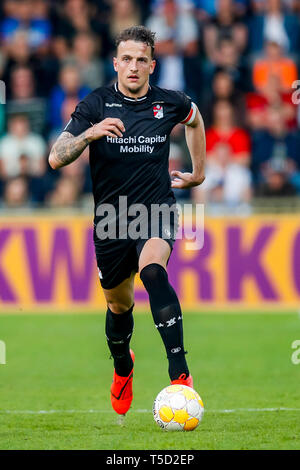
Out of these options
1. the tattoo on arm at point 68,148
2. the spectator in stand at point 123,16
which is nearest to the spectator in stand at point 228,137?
the spectator in stand at point 123,16

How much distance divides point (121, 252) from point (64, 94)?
32.3ft

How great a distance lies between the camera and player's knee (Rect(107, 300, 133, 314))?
7.46 meters

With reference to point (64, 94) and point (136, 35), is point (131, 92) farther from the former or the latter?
point (64, 94)

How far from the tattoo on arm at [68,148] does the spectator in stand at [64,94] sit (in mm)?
9764

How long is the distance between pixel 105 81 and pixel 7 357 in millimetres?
7421

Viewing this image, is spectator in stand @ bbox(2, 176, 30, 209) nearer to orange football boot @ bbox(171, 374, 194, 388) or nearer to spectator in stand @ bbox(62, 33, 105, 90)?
spectator in stand @ bbox(62, 33, 105, 90)

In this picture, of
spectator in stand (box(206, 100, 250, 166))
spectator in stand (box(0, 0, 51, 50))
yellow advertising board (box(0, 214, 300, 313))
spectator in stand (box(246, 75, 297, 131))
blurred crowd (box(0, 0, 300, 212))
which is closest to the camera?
yellow advertising board (box(0, 214, 300, 313))

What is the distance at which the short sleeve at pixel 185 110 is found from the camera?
7.36 m

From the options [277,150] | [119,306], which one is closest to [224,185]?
[277,150]

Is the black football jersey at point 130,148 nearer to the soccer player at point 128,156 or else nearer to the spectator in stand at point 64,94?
the soccer player at point 128,156

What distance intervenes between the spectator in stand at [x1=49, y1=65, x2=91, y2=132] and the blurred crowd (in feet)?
0.06

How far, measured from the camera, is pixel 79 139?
6.71 m

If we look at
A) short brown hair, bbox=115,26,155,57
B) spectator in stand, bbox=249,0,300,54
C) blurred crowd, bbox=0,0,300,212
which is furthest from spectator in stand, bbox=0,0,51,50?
short brown hair, bbox=115,26,155,57
